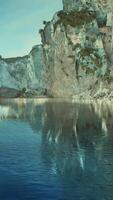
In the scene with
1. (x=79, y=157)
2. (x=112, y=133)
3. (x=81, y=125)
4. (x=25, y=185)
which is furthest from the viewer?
(x=81, y=125)

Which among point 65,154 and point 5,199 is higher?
point 5,199

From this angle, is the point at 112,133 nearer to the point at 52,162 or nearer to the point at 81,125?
the point at 81,125

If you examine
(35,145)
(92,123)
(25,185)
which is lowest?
(92,123)

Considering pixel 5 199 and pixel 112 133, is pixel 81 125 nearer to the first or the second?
pixel 112 133

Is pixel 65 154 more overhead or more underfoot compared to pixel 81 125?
more overhead

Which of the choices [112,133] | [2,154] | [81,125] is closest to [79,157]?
[2,154]

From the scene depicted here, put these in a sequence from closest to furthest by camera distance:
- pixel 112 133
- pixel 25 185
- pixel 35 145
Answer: pixel 25 185 → pixel 35 145 → pixel 112 133

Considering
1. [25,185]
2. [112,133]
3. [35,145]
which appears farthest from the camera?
[112,133]

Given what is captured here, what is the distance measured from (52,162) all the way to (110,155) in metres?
8.14

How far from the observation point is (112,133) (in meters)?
75.1

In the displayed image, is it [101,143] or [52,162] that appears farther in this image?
[101,143]

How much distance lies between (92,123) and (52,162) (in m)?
48.1

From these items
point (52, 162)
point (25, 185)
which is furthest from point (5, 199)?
point (52, 162)

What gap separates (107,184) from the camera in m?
37.1
